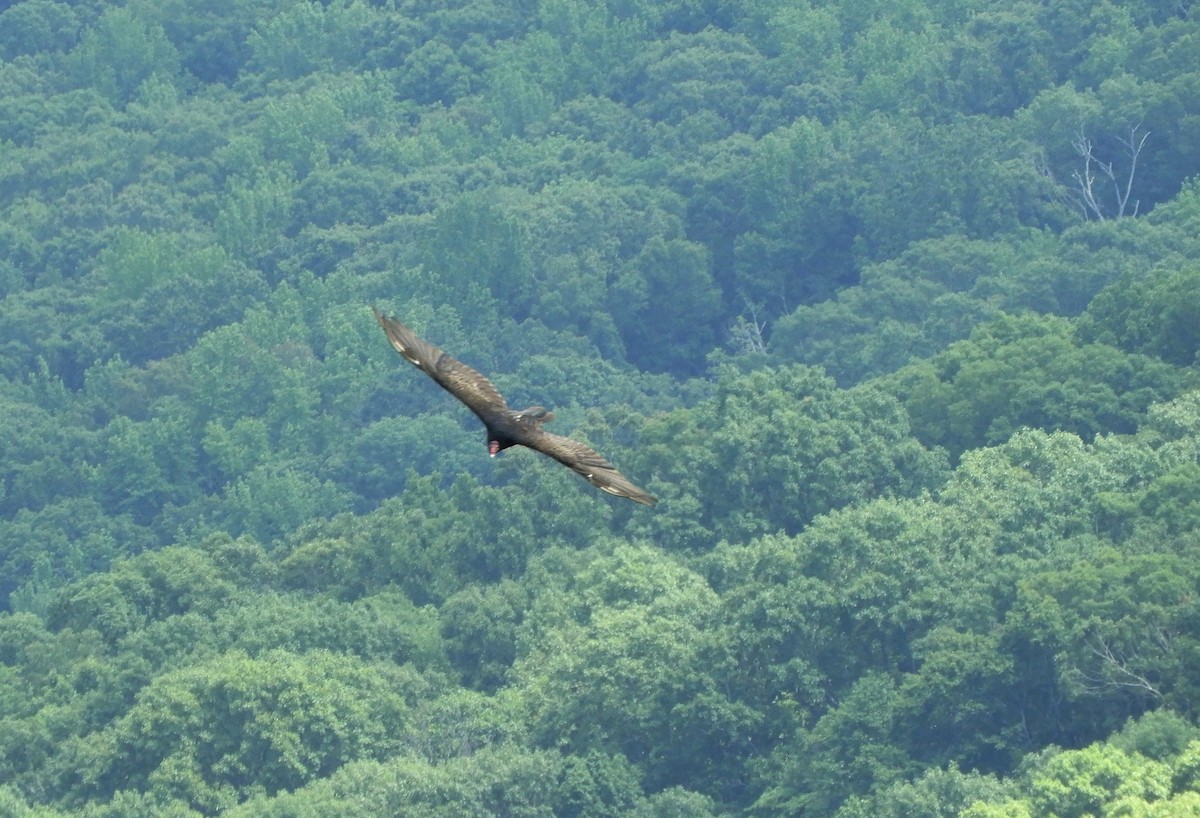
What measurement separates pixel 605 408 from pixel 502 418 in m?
67.1

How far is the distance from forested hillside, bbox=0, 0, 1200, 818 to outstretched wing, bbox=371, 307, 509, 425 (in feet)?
81.0

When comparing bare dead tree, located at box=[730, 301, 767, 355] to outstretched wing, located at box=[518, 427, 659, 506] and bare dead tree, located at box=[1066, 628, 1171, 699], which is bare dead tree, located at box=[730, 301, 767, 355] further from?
outstretched wing, located at box=[518, 427, 659, 506]

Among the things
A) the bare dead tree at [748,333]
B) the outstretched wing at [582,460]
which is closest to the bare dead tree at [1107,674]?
the outstretched wing at [582,460]

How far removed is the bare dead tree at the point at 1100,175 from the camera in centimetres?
10731

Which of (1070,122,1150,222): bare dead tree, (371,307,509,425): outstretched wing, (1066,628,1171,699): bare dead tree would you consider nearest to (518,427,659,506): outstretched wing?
(371,307,509,425): outstretched wing

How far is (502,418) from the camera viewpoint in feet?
86.6

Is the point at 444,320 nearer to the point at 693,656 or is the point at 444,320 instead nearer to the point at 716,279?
the point at 716,279

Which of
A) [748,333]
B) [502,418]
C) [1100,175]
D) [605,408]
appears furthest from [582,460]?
[1100,175]

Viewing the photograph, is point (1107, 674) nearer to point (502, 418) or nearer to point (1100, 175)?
point (502, 418)

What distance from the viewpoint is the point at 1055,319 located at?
251 feet

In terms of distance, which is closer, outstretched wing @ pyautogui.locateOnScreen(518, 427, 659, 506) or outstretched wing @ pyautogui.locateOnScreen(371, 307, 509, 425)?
outstretched wing @ pyautogui.locateOnScreen(518, 427, 659, 506)

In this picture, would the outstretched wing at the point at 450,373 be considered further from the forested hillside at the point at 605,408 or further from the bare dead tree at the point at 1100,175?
the bare dead tree at the point at 1100,175

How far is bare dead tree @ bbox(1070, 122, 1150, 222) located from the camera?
352 feet

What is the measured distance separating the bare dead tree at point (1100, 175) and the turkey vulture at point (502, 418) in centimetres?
8146
